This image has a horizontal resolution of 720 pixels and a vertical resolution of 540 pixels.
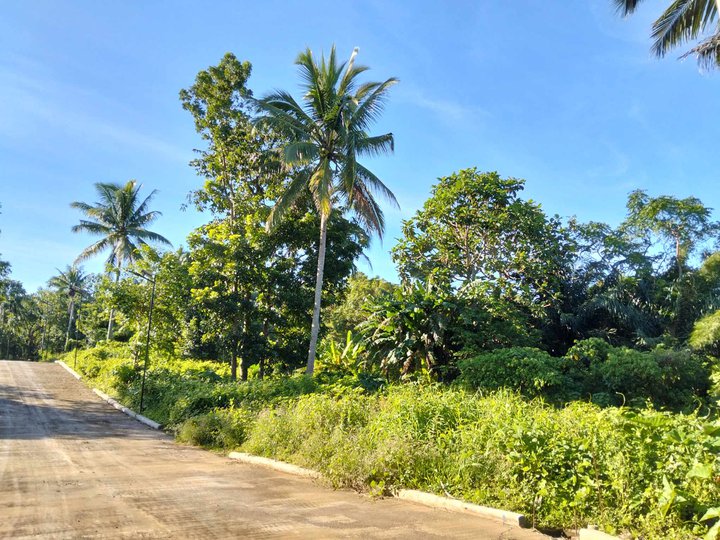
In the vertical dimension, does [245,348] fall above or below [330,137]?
below

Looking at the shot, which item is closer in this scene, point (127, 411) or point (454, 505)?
point (454, 505)

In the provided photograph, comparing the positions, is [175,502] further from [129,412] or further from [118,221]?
[118,221]

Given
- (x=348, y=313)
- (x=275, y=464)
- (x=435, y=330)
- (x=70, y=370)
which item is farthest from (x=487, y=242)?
Answer: (x=70, y=370)

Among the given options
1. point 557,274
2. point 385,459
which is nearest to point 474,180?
point 557,274

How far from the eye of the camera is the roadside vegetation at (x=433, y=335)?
5102mm

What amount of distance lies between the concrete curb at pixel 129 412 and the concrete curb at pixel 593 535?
12.8 meters

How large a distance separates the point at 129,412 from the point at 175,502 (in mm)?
12948

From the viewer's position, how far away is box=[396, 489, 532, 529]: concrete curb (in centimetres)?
474

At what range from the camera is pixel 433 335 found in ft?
47.2

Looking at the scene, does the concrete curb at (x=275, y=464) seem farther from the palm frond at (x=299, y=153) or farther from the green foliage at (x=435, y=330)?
the palm frond at (x=299, y=153)

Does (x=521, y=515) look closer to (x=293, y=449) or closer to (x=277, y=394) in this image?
(x=293, y=449)

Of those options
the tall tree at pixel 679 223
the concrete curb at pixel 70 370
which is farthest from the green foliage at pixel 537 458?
the concrete curb at pixel 70 370

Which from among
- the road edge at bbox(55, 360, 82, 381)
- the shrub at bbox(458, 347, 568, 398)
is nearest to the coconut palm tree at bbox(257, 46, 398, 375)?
the shrub at bbox(458, 347, 568, 398)

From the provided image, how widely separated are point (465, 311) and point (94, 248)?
96.5 feet
